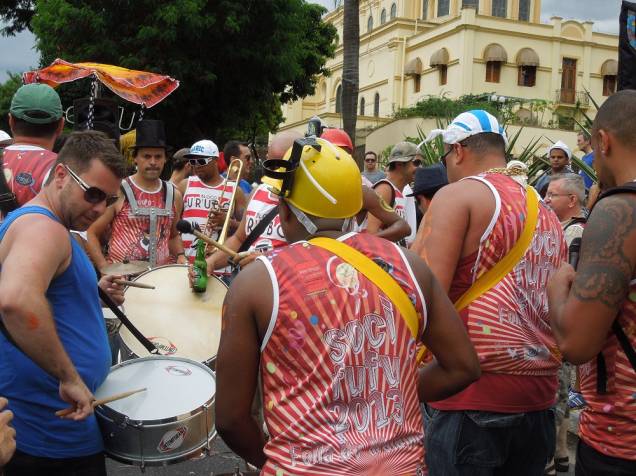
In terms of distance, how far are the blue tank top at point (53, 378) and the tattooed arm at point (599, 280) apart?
1850 millimetres

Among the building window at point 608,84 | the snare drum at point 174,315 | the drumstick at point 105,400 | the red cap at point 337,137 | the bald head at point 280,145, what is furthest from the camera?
the building window at point 608,84

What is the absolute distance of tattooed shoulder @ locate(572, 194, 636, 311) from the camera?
2.42 meters

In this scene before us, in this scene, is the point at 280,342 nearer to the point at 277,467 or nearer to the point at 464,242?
the point at 277,467

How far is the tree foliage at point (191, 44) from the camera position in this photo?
68.7 feet

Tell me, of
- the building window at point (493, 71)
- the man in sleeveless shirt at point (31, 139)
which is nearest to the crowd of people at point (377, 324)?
the man in sleeveless shirt at point (31, 139)

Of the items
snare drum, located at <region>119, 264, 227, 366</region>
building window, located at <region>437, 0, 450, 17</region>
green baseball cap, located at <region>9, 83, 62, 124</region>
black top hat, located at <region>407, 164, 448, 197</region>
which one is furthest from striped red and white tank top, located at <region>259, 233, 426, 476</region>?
building window, located at <region>437, 0, 450, 17</region>

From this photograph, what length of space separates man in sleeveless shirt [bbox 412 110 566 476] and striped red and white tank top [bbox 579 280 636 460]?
1.21ft

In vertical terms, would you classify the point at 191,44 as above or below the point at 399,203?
above

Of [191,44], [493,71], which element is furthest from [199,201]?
[493,71]

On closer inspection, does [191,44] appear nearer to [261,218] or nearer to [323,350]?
[261,218]

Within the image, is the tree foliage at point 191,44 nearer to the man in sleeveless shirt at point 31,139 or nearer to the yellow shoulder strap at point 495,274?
the man in sleeveless shirt at point 31,139

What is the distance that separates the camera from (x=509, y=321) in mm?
2994

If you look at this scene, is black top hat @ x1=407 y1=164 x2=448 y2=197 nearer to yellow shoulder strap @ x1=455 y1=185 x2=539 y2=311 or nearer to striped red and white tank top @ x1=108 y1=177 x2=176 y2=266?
yellow shoulder strap @ x1=455 y1=185 x2=539 y2=311

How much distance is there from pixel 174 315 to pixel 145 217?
1.79 meters
